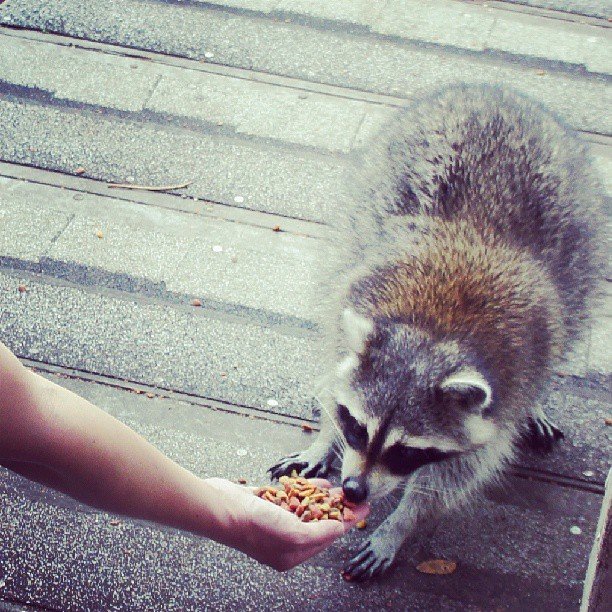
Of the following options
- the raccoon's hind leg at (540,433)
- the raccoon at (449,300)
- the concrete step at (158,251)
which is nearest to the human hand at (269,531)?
the raccoon at (449,300)

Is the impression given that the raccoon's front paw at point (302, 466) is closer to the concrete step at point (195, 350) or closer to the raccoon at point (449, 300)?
the raccoon at point (449, 300)

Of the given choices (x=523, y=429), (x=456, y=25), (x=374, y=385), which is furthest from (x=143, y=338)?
(x=456, y=25)

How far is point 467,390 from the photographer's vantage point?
2.01 m

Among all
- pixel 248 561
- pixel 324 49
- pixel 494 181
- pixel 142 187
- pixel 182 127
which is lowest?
pixel 248 561

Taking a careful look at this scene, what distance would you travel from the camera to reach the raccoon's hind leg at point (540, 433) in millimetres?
2594

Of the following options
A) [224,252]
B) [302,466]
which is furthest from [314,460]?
[224,252]

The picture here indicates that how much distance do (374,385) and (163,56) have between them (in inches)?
88.7

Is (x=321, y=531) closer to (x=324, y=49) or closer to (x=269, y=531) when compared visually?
(x=269, y=531)

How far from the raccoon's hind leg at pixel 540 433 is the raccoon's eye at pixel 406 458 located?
538 mm

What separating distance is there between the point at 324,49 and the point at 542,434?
6.85 ft

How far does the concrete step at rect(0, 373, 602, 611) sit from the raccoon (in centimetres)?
9

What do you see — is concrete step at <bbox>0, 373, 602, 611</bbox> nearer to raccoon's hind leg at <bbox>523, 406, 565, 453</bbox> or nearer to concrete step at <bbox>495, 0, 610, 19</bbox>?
raccoon's hind leg at <bbox>523, 406, 565, 453</bbox>

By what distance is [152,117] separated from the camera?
11.4 ft

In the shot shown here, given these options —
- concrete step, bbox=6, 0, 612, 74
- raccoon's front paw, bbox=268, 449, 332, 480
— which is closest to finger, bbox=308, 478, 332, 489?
raccoon's front paw, bbox=268, 449, 332, 480
